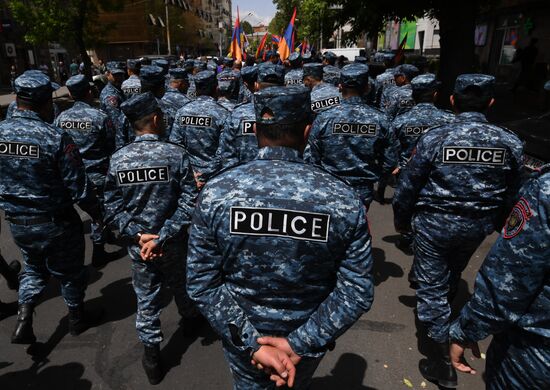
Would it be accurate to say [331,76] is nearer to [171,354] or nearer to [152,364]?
[171,354]

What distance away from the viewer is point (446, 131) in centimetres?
291

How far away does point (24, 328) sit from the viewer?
3.28 metres

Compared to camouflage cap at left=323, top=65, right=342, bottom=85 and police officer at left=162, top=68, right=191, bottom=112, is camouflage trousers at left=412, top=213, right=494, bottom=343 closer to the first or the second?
police officer at left=162, top=68, right=191, bottom=112

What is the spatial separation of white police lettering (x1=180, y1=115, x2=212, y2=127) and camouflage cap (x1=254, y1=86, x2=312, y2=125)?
299 cm

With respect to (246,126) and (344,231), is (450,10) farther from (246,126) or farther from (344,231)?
(344,231)

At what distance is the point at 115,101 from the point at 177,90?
100 cm

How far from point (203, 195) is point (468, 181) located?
212cm

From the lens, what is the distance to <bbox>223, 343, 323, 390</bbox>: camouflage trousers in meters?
1.88

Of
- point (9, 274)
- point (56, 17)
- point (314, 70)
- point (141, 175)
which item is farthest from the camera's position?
point (56, 17)

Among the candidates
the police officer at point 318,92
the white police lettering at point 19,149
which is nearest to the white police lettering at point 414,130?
the police officer at point 318,92

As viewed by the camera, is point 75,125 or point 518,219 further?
point 75,125

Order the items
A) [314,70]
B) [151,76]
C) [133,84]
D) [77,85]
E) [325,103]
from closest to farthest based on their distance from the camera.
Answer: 1. [77,85]
2. [151,76]
3. [325,103]
4. [314,70]
5. [133,84]

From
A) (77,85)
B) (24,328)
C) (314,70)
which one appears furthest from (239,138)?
(24,328)

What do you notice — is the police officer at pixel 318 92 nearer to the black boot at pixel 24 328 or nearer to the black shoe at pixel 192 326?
the black shoe at pixel 192 326
